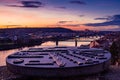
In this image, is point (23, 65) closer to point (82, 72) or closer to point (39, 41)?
point (82, 72)

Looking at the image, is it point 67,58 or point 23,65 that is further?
point 67,58

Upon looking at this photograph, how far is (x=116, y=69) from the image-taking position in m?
24.9

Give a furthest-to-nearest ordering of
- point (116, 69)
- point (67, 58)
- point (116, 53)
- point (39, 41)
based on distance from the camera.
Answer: point (39, 41), point (116, 53), point (116, 69), point (67, 58)

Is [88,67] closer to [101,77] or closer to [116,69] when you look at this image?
[101,77]

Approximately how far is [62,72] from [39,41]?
82.2 meters

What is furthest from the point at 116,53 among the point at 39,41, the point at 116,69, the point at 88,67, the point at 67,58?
the point at 39,41

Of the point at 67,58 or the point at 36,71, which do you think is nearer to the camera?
the point at 36,71

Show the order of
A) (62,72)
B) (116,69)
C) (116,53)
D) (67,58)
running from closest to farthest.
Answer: (62,72), (67,58), (116,69), (116,53)

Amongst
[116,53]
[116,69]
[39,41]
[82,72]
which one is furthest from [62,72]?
[39,41]

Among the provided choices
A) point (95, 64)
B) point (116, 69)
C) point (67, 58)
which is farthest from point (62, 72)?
point (116, 69)

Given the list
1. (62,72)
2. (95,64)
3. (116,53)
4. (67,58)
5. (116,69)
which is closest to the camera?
(62,72)

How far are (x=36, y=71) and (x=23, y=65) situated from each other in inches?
48.4

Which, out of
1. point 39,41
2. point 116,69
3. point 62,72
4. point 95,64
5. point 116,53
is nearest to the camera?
point 62,72

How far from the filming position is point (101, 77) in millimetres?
20906
